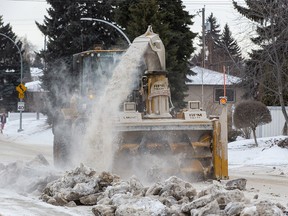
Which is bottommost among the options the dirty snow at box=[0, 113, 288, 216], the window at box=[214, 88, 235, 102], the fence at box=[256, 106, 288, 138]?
the dirty snow at box=[0, 113, 288, 216]

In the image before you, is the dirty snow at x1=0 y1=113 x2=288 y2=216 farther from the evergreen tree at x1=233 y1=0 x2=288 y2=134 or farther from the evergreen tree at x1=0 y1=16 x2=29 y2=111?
the evergreen tree at x1=0 y1=16 x2=29 y2=111

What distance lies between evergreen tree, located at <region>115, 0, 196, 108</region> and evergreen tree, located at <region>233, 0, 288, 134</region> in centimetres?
434

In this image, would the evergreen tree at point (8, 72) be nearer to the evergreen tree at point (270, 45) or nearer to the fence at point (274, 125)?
the fence at point (274, 125)

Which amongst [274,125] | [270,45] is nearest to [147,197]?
[270,45]

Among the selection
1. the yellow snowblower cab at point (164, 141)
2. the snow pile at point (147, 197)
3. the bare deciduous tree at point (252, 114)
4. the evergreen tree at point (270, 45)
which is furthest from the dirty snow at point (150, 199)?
the evergreen tree at point (270, 45)

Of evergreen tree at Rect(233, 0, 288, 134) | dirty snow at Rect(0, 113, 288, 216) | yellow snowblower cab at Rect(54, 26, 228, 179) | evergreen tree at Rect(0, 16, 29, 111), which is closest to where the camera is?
dirty snow at Rect(0, 113, 288, 216)

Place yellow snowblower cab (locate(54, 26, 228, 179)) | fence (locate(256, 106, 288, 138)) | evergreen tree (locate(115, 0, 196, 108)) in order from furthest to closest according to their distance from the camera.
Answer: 1. fence (locate(256, 106, 288, 138))
2. evergreen tree (locate(115, 0, 196, 108))
3. yellow snowblower cab (locate(54, 26, 228, 179))

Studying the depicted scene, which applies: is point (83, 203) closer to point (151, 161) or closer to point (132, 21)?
point (151, 161)

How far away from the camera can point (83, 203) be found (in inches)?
413

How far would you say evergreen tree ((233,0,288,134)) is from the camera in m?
22.7

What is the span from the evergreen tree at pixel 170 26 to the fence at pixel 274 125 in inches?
154

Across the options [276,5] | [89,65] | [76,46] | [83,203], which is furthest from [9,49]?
[83,203]

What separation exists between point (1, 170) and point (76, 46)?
973 inches

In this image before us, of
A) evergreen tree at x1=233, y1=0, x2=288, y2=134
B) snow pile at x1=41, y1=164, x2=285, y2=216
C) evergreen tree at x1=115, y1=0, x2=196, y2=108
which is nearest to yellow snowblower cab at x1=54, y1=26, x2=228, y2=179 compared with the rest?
snow pile at x1=41, y1=164, x2=285, y2=216
